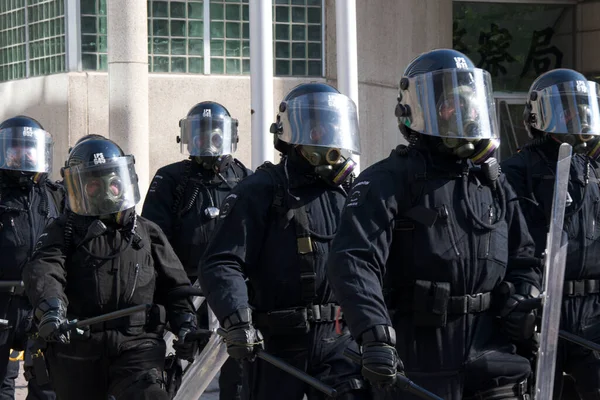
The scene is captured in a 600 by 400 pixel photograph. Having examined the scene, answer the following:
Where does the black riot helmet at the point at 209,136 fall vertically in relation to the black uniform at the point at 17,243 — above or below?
above

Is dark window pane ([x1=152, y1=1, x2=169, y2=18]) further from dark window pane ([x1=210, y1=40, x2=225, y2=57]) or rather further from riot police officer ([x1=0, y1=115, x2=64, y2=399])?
riot police officer ([x1=0, y1=115, x2=64, y2=399])

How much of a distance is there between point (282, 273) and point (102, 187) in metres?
1.46

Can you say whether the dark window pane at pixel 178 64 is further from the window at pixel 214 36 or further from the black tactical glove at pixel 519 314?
the black tactical glove at pixel 519 314

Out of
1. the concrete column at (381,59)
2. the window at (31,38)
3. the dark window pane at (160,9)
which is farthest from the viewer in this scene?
the concrete column at (381,59)

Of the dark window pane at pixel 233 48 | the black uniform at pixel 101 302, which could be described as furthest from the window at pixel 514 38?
the black uniform at pixel 101 302

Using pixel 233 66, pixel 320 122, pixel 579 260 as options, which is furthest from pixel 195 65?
pixel 320 122

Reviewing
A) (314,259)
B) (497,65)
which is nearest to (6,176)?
(314,259)

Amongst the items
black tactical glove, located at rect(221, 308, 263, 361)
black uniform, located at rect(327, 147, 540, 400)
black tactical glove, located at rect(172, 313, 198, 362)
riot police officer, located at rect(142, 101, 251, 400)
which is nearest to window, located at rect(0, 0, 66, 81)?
riot police officer, located at rect(142, 101, 251, 400)

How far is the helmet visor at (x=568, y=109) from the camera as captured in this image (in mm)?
7004

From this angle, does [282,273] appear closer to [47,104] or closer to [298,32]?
[47,104]

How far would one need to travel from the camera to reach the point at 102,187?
21.6ft

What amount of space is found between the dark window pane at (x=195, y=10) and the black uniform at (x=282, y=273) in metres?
9.17

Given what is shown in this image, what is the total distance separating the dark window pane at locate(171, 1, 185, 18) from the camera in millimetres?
14500

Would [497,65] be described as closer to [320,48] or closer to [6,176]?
[320,48]
